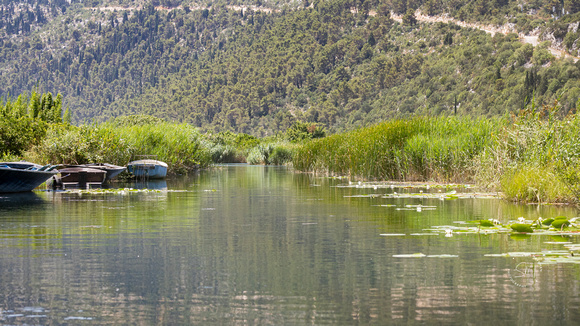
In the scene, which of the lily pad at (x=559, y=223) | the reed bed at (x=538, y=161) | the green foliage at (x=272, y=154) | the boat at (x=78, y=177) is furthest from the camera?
the green foliage at (x=272, y=154)

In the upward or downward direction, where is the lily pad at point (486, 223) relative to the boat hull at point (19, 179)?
downward

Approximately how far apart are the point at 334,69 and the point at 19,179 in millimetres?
113017

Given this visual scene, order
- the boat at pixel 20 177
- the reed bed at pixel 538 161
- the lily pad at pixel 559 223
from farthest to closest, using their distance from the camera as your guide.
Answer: the boat at pixel 20 177, the reed bed at pixel 538 161, the lily pad at pixel 559 223

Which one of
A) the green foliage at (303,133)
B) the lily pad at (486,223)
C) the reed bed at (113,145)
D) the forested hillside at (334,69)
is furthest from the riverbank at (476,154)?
the forested hillside at (334,69)

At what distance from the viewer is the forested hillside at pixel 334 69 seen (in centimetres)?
9262

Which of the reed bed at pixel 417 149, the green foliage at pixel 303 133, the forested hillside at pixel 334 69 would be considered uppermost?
the forested hillside at pixel 334 69

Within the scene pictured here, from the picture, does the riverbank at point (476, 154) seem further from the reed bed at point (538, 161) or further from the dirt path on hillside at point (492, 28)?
the dirt path on hillside at point (492, 28)

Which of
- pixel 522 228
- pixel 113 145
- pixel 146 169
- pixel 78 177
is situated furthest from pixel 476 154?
pixel 113 145

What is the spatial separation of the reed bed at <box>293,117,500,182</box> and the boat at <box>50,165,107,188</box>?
36.7 feet

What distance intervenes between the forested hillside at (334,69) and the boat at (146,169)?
1545 inches

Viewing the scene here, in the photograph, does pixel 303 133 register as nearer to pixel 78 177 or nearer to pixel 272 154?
pixel 272 154

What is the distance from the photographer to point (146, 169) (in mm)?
32594

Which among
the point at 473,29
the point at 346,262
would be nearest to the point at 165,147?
the point at 346,262

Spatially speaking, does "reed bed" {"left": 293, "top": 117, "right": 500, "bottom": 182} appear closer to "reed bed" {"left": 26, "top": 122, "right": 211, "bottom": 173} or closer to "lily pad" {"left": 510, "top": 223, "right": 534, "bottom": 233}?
"reed bed" {"left": 26, "top": 122, "right": 211, "bottom": 173}
